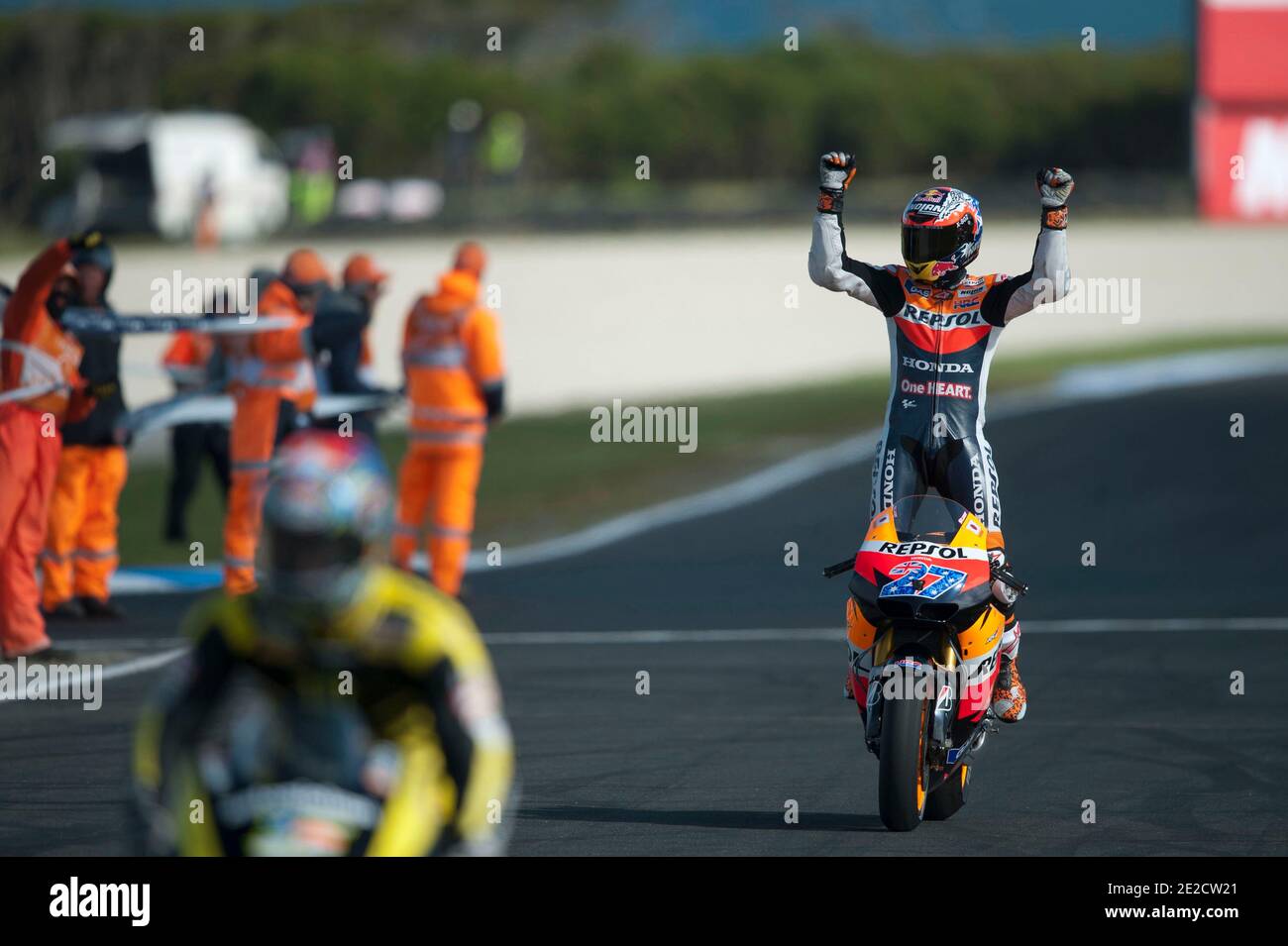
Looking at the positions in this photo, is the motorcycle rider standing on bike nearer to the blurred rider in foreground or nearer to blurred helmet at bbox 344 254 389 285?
the blurred rider in foreground

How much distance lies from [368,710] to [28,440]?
7.08 metres

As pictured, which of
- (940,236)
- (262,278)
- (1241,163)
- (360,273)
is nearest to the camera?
(940,236)

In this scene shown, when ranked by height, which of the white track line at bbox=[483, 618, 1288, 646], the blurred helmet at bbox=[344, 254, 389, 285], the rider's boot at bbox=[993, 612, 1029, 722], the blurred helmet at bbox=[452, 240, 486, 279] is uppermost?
the blurred helmet at bbox=[452, 240, 486, 279]

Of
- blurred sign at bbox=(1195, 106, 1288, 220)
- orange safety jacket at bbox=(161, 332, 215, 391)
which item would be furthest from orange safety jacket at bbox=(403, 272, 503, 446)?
blurred sign at bbox=(1195, 106, 1288, 220)

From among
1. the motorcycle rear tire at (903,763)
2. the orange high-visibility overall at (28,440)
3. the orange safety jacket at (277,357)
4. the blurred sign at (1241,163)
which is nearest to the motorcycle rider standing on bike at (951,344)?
the motorcycle rear tire at (903,763)

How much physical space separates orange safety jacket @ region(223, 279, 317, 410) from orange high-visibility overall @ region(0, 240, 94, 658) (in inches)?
57.7

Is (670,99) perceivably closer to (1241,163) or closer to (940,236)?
(1241,163)

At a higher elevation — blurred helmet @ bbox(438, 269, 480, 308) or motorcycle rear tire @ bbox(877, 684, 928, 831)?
blurred helmet @ bbox(438, 269, 480, 308)

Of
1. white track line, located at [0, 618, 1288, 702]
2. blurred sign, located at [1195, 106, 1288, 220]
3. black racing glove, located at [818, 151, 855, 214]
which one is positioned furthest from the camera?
blurred sign, located at [1195, 106, 1288, 220]

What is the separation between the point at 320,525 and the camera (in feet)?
16.7

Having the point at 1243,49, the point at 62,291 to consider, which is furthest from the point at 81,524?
the point at 1243,49

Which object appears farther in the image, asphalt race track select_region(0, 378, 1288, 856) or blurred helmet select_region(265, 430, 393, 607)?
asphalt race track select_region(0, 378, 1288, 856)

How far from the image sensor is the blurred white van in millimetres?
43906

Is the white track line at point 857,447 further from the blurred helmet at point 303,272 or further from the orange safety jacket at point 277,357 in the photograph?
the blurred helmet at point 303,272
